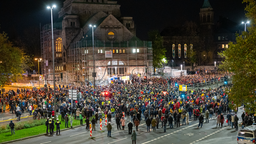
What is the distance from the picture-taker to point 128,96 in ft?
115

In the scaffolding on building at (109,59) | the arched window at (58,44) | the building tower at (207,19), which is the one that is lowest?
the scaffolding on building at (109,59)

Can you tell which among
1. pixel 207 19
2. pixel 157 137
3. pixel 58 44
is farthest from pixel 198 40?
pixel 157 137

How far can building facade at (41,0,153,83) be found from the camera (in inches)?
2485

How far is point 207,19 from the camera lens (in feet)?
320

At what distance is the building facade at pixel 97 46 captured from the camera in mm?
63125

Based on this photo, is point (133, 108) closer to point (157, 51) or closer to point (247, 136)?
point (247, 136)

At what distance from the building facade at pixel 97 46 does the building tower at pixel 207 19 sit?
35.0m

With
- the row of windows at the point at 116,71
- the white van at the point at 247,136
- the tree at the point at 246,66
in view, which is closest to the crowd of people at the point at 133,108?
the white van at the point at 247,136

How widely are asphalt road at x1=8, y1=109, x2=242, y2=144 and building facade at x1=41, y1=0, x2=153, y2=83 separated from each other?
3818cm

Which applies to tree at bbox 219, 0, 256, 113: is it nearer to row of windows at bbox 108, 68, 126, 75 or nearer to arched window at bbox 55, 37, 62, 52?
row of windows at bbox 108, 68, 126, 75

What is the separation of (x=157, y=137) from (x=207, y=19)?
84.0 meters

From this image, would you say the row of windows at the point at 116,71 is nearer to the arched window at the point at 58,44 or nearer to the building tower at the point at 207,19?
the arched window at the point at 58,44

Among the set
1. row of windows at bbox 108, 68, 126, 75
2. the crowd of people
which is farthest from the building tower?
the crowd of people

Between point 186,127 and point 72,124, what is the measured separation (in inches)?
434
